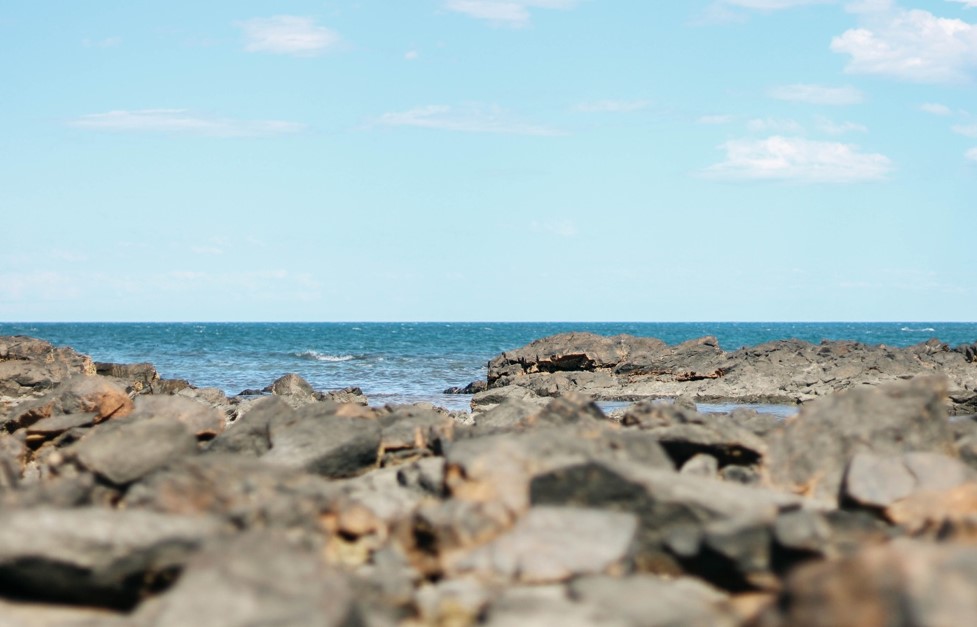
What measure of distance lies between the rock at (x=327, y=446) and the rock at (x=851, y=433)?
402 cm

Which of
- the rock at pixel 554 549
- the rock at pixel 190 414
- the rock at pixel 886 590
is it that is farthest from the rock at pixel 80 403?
the rock at pixel 886 590

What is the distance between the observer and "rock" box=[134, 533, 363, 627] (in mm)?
5391

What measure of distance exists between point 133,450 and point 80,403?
7070mm

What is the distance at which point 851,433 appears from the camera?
9.83 metres

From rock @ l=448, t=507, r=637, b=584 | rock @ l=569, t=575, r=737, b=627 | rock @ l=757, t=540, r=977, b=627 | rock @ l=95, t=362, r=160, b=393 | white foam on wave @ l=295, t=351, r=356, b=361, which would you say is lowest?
white foam on wave @ l=295, t=351, r=356, b=361

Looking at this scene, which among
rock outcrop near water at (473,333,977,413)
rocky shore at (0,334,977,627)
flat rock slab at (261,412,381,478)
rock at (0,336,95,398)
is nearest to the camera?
rocky shore at (0,334,977,627)

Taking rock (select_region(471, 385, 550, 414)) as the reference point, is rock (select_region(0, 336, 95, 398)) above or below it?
above

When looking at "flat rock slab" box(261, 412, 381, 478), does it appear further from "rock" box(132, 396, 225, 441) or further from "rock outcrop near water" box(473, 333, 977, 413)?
"rock outcrop near water" box(473, 333, 977, 413)

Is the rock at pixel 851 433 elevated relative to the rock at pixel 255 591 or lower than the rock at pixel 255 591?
elevated

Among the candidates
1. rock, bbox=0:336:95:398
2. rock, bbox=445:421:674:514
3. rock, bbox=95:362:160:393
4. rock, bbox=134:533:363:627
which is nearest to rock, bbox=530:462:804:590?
rock, bbox=445:421:674:514

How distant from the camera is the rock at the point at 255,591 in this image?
539 centimetres

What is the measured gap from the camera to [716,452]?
10.3 m

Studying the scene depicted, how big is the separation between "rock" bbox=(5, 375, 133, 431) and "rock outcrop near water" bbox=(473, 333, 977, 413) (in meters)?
13.9

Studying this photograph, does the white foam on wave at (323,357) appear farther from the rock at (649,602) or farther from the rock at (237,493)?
the rock at (649,602)
